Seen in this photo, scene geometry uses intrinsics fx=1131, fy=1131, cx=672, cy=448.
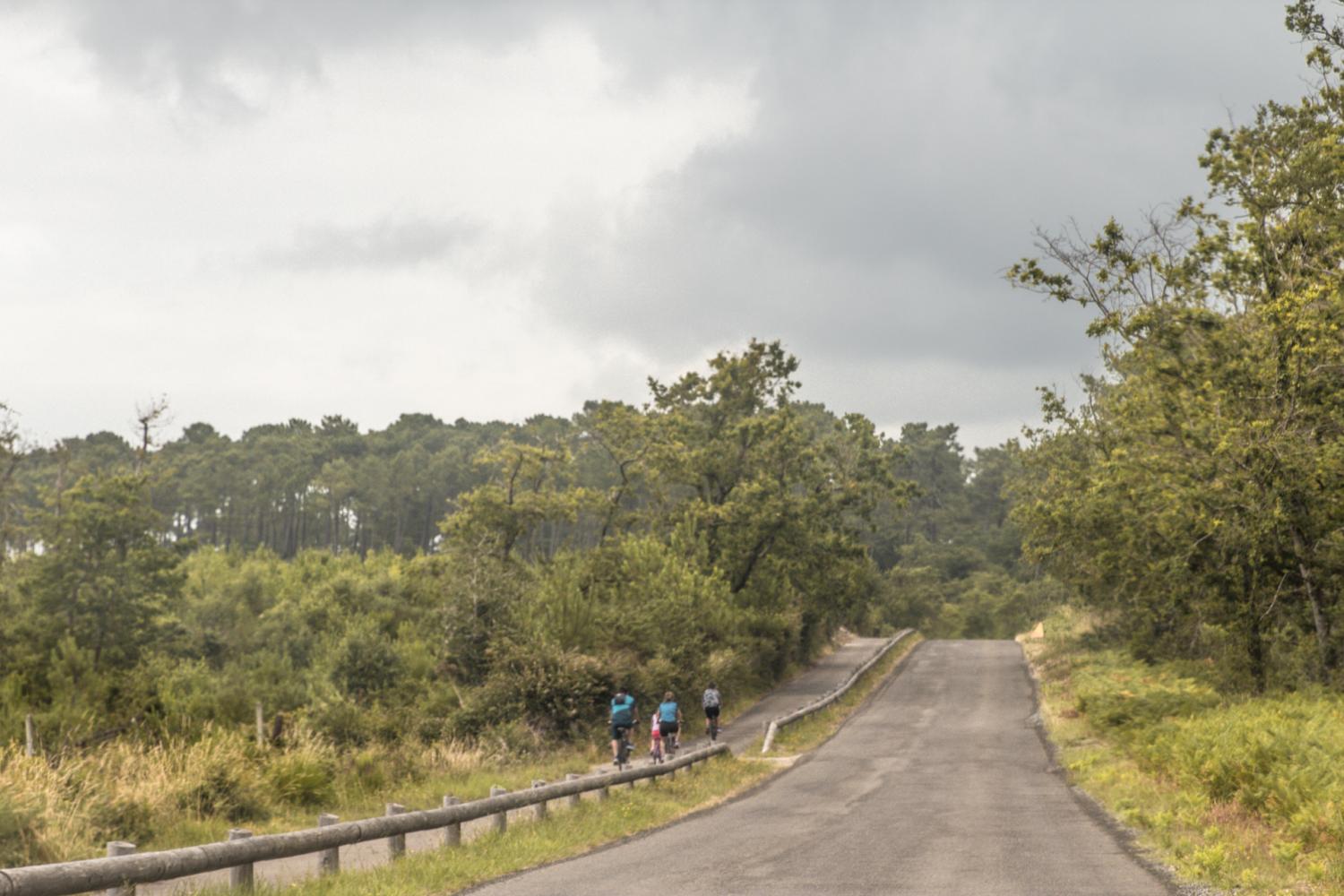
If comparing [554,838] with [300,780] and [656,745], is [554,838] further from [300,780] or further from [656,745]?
[656,745]

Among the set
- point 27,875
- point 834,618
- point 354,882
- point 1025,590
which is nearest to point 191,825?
point 354,882

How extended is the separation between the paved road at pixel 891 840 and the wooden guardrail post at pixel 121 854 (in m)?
3.60

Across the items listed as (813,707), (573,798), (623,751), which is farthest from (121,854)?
(813,707)

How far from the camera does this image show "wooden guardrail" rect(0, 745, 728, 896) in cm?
704

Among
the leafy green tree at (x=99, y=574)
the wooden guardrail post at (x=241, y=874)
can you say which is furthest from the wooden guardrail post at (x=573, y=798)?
the leafy green tree at (x=99, y=574)

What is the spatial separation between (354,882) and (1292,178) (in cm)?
2008

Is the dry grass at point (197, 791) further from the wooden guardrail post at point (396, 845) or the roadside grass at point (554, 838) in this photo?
the wooden guardrail post at point (396, 845)

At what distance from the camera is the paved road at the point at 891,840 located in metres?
11.4

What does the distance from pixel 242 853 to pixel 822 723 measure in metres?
30.0

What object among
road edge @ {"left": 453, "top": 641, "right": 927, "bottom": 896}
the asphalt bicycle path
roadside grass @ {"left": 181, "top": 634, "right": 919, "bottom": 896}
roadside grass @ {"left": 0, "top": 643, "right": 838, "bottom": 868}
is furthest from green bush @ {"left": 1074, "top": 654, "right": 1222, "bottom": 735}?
roadside grass @ {"left": 0, "top": 643, "right": 838, "bottom": 868}

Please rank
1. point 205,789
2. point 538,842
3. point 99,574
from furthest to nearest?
point 99,574 < point 205,789 < point 538,842

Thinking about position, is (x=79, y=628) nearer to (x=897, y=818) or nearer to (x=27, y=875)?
(x=897, y=818)

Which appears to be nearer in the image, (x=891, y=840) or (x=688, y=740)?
(x=891, y=840)

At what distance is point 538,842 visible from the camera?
14508 millimetres
